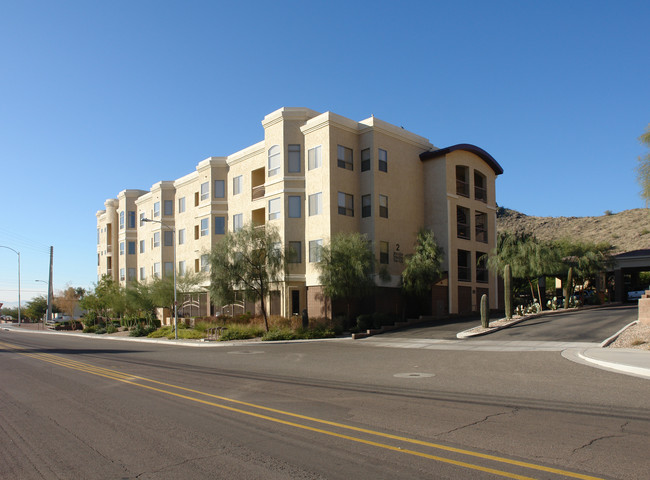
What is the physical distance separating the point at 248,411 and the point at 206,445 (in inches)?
93.9

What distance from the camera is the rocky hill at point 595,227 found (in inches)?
2997

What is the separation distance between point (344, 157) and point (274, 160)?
5.05m

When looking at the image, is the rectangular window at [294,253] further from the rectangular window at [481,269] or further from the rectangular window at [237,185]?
the rectangular window at [481,269]

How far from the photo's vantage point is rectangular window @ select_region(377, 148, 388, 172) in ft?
116

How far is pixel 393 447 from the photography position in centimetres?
698

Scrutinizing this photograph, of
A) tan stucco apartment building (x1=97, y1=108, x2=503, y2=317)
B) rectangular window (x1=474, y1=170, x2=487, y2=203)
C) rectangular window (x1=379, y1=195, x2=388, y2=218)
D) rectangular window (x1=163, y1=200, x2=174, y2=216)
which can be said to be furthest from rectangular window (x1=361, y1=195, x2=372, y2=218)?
rectangular window (x1=163, y1=200, x2=174, y2=216)

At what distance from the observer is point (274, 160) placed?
121ft

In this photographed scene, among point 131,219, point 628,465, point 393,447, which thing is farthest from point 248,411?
point 131,219

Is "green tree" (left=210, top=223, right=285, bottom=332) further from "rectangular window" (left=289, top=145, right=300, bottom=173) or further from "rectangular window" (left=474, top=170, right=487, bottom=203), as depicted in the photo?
"rectangular window" (left=474, top=170, right=487, bottom=203)

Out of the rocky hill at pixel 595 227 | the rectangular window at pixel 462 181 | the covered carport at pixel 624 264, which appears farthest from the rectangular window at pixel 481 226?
the rocky hill at pixel 595 227

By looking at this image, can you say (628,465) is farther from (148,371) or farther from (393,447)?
(148,371)

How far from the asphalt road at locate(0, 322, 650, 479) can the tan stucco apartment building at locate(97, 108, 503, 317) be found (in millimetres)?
18819

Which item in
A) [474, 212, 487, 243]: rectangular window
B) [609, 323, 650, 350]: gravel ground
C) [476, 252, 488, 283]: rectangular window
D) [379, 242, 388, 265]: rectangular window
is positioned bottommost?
[609, 323, 650, 350]: gravel ground

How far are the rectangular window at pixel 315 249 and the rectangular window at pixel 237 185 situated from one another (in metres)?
10.3
